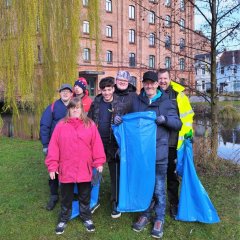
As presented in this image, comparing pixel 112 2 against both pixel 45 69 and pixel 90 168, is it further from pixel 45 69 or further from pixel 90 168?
pixel 90 168

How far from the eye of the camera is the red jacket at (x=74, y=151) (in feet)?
13.4

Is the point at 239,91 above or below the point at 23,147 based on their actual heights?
above

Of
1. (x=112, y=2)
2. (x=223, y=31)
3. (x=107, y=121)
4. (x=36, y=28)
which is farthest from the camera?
(x=112, y=2)

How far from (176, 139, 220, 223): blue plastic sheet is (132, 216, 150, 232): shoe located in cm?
44

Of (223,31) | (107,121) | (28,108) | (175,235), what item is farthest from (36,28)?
(175,235)

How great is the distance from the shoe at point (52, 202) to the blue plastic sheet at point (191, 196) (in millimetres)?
1850

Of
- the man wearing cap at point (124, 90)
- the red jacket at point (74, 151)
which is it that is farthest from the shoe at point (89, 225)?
the man wearing cap at point (124, 90)

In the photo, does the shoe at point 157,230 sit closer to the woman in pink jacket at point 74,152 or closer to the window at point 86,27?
the woman in pink jacket at point 74,152

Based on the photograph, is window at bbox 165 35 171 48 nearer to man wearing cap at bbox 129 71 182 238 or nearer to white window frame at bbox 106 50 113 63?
man wearing cap at bbox 129 71 182 238

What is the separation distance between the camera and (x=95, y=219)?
4504 millimetres

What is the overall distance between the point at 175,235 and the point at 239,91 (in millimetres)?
4134

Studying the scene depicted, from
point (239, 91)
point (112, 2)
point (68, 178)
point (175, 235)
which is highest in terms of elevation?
point (112, 2)

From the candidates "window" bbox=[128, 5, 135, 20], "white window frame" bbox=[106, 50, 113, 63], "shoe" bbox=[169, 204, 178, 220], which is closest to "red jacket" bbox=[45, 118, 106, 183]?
"shoe" bbox=[169, 204, 178, 220]

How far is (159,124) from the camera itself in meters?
4.00
